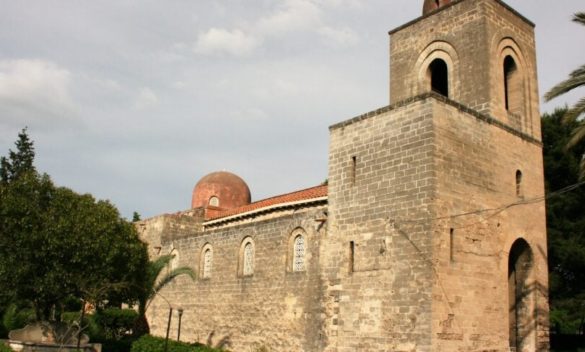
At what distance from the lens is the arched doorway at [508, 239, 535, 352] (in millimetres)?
17219

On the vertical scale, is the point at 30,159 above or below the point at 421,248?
above

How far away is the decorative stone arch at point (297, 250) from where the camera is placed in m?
19.3

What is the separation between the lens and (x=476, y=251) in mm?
15359

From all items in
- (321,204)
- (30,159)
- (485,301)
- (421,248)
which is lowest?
(485,301)

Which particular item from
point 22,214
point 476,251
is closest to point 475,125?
point 476,251

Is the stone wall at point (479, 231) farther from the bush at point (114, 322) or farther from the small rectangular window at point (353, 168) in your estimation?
the bush at point (114, 322)

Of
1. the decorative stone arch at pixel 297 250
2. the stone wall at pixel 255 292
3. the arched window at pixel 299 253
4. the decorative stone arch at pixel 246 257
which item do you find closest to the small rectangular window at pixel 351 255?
the stone wall at pixel 255 292

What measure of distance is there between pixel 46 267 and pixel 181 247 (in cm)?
865

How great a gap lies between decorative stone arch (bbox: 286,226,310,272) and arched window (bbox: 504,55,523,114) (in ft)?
24.8

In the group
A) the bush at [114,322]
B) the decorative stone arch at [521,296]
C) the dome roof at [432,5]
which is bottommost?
the bush at [114,322]

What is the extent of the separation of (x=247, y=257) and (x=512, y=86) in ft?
35.0

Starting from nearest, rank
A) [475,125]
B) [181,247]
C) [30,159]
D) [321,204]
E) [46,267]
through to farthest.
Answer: [475,125], [46,267], [321,204], [181,247], [30,159]

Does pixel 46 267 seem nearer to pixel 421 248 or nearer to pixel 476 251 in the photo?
pixel 421 248

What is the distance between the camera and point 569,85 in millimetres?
15516
